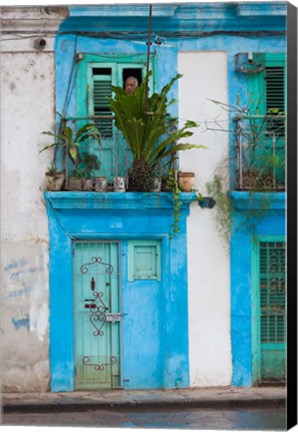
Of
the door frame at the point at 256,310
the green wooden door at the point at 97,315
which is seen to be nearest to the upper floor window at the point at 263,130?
the door frame at the point at 256,310

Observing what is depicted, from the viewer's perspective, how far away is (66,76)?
8852mm

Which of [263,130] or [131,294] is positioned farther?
→ [131,294]

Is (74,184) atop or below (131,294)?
atop

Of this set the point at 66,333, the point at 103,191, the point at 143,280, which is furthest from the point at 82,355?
the point at 103,191

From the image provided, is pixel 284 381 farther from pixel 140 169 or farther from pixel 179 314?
pixel 140 169

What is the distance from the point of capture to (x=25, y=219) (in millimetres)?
8867

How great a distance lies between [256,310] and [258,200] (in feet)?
3.18

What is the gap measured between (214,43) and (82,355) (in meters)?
2.96

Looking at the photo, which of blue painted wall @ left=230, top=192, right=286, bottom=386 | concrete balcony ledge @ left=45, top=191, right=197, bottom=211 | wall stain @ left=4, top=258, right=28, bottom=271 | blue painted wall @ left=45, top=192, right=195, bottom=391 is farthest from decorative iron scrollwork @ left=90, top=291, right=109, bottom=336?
blue painted wall @ left=230, top=192, right=286, bottom=386

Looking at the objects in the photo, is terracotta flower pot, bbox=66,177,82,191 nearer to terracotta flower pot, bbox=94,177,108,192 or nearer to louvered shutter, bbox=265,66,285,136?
terracotta flower pot, bbox=94,177,108,192

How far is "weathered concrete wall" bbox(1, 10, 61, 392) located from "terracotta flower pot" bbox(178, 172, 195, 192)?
1180 mm

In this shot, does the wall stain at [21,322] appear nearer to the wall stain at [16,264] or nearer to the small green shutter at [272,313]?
the wall stain at [16,264]

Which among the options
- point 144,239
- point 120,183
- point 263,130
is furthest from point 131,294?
point 263,130

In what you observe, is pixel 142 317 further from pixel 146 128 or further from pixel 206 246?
pixel 146 128
